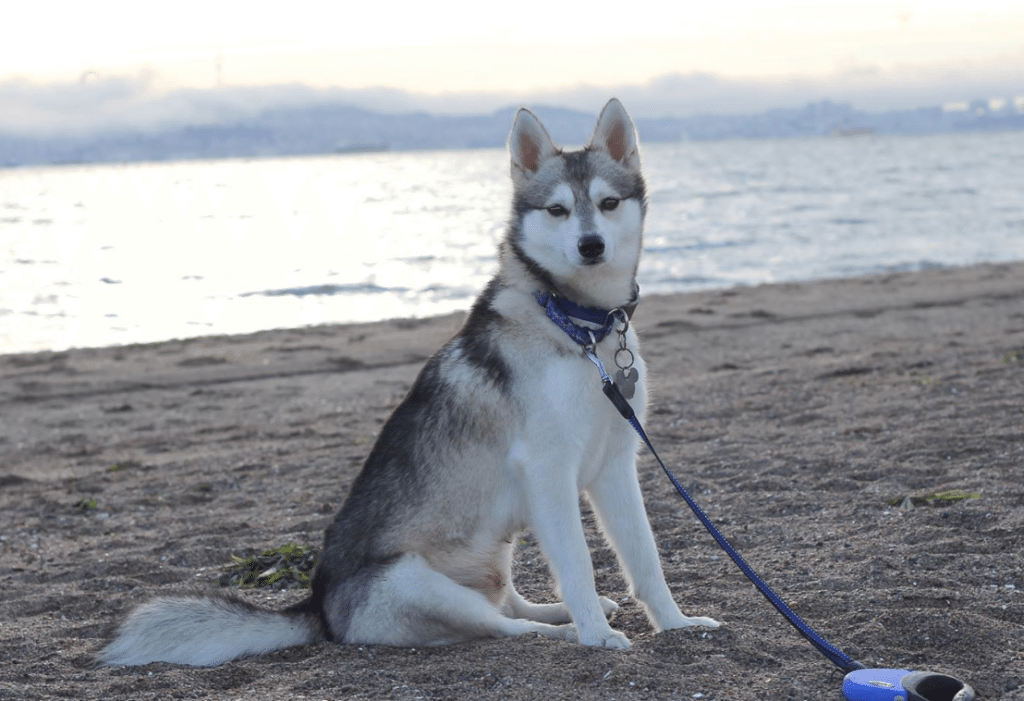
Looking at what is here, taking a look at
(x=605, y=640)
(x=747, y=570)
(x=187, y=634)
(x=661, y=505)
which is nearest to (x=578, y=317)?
(x=747, y=570)

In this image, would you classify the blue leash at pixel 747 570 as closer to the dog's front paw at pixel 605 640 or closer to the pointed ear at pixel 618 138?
the dog's front paw at pixel 605 640

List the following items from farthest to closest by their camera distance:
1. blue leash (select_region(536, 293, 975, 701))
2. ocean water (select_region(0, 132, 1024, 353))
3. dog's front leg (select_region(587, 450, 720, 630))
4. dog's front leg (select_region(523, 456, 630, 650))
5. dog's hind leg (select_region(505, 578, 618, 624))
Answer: ocean water (select_region(0, 132, 1024, 353)) → dog's hind leg (select_region(505, 578, 618, 624)) → dog's front leg (select_region(587, 450, 720, 630)) → dog's front leg (select_region(523, 456, 630, 650)) → blue leash (select_region(536, 293, 975, 701))

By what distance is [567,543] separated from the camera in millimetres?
3861

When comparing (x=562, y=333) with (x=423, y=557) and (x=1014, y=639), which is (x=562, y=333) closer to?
(x=423, y=557)

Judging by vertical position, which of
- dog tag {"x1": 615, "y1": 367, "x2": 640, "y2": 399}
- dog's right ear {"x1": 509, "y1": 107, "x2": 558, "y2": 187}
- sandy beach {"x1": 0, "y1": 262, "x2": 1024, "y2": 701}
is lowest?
sandy beach {"x1": 0, "y1": 262, "x2": 1024, "y2": 701}

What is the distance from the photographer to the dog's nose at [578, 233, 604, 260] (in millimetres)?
3848

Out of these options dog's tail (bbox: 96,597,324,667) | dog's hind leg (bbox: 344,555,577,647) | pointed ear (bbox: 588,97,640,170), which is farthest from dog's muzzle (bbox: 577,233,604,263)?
dog's tail (bbox: 96,597,324,667)

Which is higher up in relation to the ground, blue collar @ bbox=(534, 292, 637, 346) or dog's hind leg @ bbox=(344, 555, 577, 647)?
blue collar @ bbox=(534, 292, 637, 346)

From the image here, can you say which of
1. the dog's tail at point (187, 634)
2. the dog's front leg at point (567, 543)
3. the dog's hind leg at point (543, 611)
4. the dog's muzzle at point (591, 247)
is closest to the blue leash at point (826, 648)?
the dog's muzzle at point (591, 247)

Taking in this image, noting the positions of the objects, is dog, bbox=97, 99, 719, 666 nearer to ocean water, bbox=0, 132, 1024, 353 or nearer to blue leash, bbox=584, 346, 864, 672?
blue leash, bbox=584, 346, 864, 672

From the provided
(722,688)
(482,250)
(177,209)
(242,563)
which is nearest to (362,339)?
(242,563)

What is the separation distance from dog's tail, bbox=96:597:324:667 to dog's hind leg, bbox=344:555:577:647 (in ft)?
1.38

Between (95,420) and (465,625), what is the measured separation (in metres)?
7.57

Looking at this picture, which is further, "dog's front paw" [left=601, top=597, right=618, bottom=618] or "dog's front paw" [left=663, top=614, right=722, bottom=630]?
"dog's front paw" [left=601, top=597, right=618, bottom=618]
